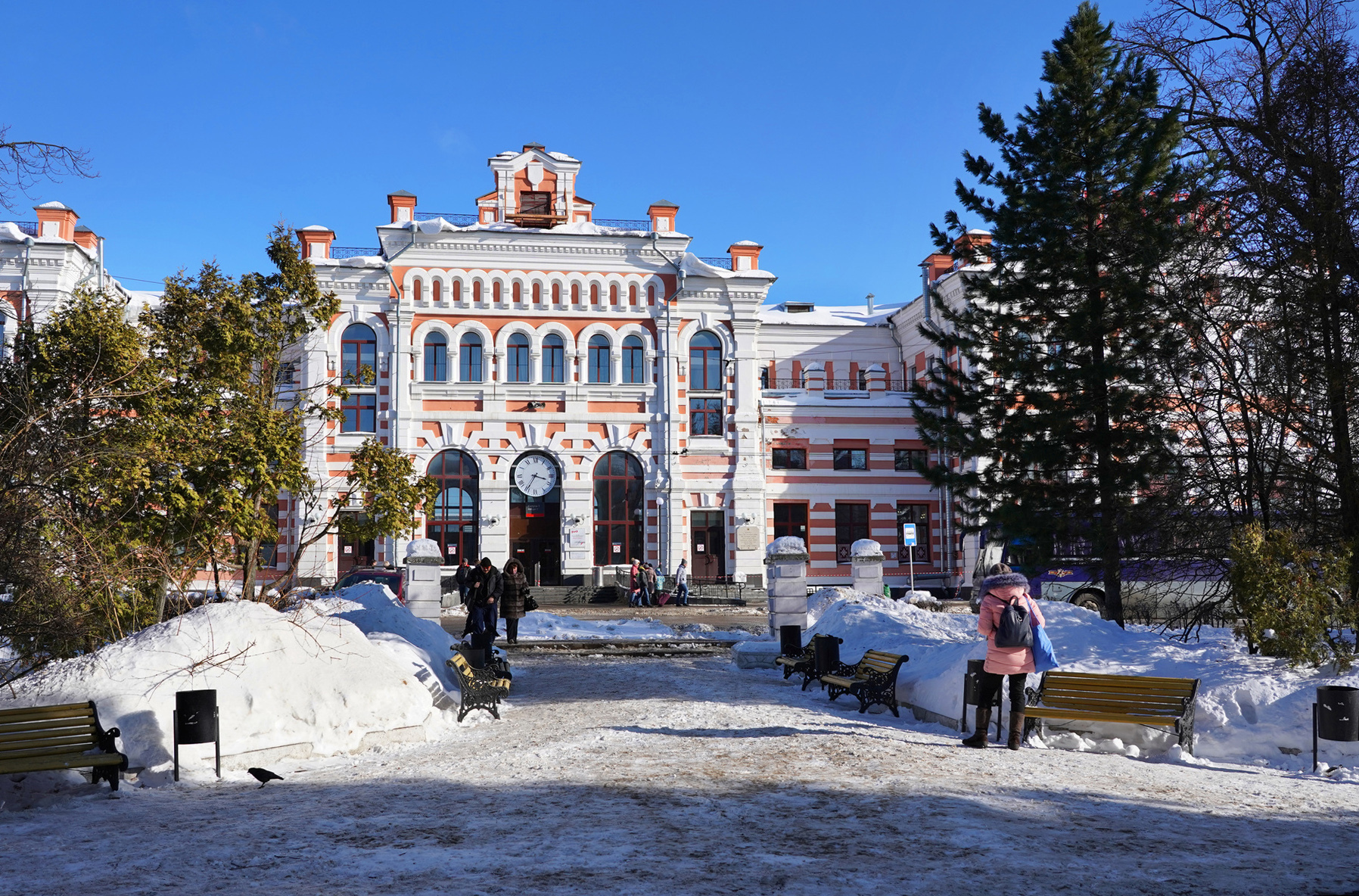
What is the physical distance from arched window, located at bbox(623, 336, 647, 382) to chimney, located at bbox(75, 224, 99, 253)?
1921cm

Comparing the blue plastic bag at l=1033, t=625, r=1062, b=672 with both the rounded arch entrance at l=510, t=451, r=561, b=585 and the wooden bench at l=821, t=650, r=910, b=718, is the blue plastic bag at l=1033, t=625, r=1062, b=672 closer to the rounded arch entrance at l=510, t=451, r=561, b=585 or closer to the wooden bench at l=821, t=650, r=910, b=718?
the wooden bench at l=821, t=650, r=910, b=718

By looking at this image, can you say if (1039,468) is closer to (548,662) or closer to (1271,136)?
(1271,136)

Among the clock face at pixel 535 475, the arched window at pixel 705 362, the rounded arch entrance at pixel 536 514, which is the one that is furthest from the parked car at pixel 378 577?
the arched window at pixel 705 362

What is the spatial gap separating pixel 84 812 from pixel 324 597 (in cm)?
960

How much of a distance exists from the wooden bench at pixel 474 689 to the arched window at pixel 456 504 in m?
24.9

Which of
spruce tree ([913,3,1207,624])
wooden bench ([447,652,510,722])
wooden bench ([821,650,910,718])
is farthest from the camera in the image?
spruce tree ([913,3,1207,624])

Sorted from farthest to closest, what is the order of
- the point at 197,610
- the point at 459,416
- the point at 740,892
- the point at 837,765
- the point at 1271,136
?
the point at 459,416
the point at 1271,136
the point at 197,610
the point at 837,765
the point at 740,892

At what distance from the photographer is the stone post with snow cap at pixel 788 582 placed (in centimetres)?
1964

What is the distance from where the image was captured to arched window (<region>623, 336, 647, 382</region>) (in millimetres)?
37750

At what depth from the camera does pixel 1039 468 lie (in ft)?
57.3

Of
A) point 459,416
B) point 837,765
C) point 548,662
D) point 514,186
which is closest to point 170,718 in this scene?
point 837,765

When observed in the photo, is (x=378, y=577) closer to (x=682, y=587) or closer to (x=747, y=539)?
(x=682, y=587)

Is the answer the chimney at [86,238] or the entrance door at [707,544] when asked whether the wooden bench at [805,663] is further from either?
the chimney at [86,238]

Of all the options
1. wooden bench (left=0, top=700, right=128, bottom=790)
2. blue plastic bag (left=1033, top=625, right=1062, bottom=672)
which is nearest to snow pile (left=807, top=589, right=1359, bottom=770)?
blue plastic bag (left=1033, top=625, right=1062, bottom=672)
